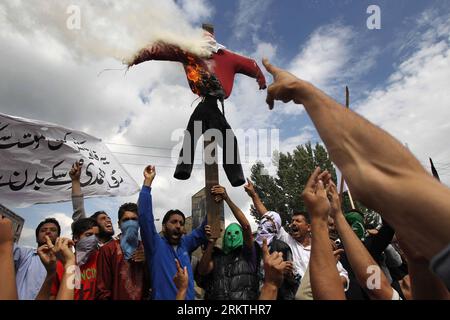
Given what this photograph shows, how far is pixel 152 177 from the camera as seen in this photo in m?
3.12

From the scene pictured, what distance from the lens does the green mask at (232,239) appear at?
11.3 feet

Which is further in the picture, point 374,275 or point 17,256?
point 17,256

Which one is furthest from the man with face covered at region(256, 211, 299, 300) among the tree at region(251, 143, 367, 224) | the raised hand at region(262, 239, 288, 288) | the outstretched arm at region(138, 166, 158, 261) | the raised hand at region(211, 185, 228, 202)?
the tree at region(251, 143, 367, 224)

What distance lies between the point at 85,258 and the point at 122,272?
48cm

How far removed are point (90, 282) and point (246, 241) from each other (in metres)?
1.44

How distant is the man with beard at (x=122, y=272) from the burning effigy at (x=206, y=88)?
90 cm

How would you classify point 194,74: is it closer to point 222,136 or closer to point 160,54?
point 160,54

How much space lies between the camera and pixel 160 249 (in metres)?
2.96

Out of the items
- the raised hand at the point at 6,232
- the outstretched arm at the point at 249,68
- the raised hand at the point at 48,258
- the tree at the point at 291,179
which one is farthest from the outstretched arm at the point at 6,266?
the tree at the point at 291,179

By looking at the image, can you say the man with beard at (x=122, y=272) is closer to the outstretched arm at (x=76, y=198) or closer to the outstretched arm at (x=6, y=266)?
the outstretched arm at (x=76, y=198)

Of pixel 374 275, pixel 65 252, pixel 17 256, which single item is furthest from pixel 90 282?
pixel 374 275

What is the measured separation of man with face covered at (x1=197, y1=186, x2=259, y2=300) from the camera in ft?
10.5
